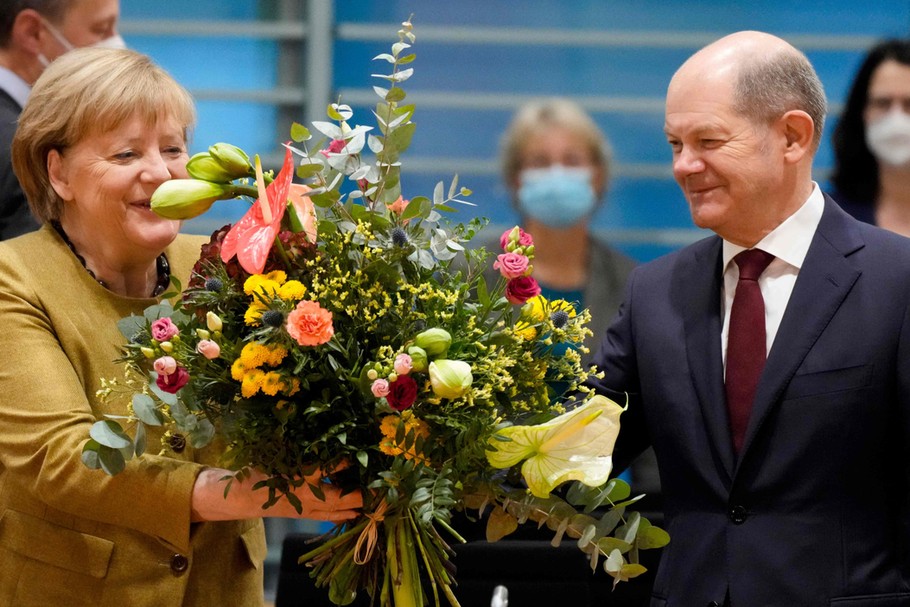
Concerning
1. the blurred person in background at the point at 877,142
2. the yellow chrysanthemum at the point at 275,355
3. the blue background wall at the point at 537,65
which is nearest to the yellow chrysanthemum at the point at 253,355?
the yellow chrysanthemum at the point at 275,355

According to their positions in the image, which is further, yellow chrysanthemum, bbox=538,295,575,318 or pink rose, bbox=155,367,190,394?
yellow chrysanthemum, bbox=538,295,575,318

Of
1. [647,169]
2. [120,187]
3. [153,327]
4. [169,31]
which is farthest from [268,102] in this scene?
[153,327]

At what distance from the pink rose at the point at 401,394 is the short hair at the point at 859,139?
2.59 m

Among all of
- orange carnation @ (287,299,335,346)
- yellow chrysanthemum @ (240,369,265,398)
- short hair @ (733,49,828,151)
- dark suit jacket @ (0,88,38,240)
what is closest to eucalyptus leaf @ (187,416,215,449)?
yellow chrysanthemum @ (240,369,265,398)

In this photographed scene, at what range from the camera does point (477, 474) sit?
183cm

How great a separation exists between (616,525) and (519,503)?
0.17 m

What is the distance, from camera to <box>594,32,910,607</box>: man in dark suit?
1961 millimetres

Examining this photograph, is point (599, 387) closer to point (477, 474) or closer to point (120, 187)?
point (477, 474)

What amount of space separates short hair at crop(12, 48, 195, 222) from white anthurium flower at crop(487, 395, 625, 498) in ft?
2.72

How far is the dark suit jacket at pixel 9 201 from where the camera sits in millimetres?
2844

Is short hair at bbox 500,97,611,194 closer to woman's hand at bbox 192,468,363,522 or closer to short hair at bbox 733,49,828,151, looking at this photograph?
short hair at bbox 733,49,828,151

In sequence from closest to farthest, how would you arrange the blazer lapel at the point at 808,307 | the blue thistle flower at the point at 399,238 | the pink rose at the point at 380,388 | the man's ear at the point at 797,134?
1. the pink rose at the point at 380,388
2. the blue thistle flower at the point at 399,238
3. the blazer lapel at the point at 808,307
4. the man's ear at the point at 797,134

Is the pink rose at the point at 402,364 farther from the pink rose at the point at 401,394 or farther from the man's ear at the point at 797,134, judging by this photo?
the man's ear at the point at 797,134

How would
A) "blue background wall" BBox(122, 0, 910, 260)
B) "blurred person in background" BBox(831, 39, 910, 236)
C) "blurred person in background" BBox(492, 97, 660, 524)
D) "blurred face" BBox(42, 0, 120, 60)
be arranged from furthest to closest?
"blue background wall" BBox(122, 0, 910, 260) → "blurred person in background" BBox(492, 97, 660, 524) → "blurred person in background" BBox(831, 39, 910, 236) → "blurred face" BBox(42, 0, 120, 60)
